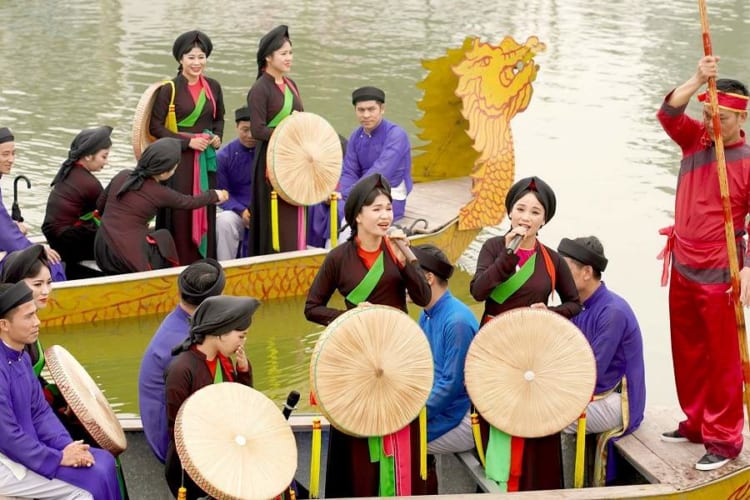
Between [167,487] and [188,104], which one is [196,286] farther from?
[188,104]

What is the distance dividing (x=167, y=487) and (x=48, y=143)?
7.36 m

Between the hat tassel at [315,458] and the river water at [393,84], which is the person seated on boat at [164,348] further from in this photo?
the river water at [393,84]

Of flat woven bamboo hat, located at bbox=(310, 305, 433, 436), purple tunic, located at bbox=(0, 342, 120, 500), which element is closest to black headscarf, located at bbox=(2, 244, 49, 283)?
purple tunic, located at bbox=(0, 342, 120, 500)

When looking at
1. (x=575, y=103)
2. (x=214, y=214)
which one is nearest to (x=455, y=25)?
(x=575, y=103)

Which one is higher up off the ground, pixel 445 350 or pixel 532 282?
pixel 532 282

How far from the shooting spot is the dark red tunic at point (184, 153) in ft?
27.0

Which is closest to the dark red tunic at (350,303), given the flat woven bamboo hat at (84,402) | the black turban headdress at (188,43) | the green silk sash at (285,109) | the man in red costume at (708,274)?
the flat woven bamboo hat at (84,402)

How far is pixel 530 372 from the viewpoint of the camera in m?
5.25

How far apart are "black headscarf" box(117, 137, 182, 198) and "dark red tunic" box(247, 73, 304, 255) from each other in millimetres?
617

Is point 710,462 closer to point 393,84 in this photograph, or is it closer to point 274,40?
point 274,40

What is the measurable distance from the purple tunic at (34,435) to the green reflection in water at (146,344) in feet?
7.89

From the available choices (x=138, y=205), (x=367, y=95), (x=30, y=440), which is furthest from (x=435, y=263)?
(x=367, y=95)

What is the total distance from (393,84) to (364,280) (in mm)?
9955

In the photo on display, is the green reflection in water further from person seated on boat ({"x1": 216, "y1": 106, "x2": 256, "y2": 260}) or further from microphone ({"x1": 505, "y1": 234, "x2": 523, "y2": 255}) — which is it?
microphone ({"x1": 505, "y1": 234, "x2": 523, "y2": 255})
